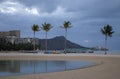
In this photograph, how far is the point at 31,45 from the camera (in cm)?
14875

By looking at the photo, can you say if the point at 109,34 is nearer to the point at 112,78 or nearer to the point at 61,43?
the point at 112,78

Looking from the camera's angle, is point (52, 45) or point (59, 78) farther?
point (52, 45)

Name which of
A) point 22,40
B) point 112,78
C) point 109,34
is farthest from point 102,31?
point 22,40

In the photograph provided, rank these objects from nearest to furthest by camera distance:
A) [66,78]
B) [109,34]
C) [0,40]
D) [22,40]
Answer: [66,78] < [109,34] < [0,40] < [22,40]

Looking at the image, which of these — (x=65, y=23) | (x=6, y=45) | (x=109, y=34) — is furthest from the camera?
(x=6, y=45)

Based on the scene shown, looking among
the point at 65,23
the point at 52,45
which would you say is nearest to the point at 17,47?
the point at 52,45

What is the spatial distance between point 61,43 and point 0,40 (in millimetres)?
62602

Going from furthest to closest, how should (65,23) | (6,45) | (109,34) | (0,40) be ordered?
(0,40)
(6,45)
(65,23)
(109,34)

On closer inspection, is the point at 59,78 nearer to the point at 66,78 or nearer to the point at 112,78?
the point at 66,78

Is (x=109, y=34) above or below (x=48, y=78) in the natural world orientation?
above

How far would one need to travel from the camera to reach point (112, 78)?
15.5 meters

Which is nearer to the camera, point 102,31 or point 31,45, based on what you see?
point 102,31

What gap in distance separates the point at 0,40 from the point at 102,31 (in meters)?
85.7

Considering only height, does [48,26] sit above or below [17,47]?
above
